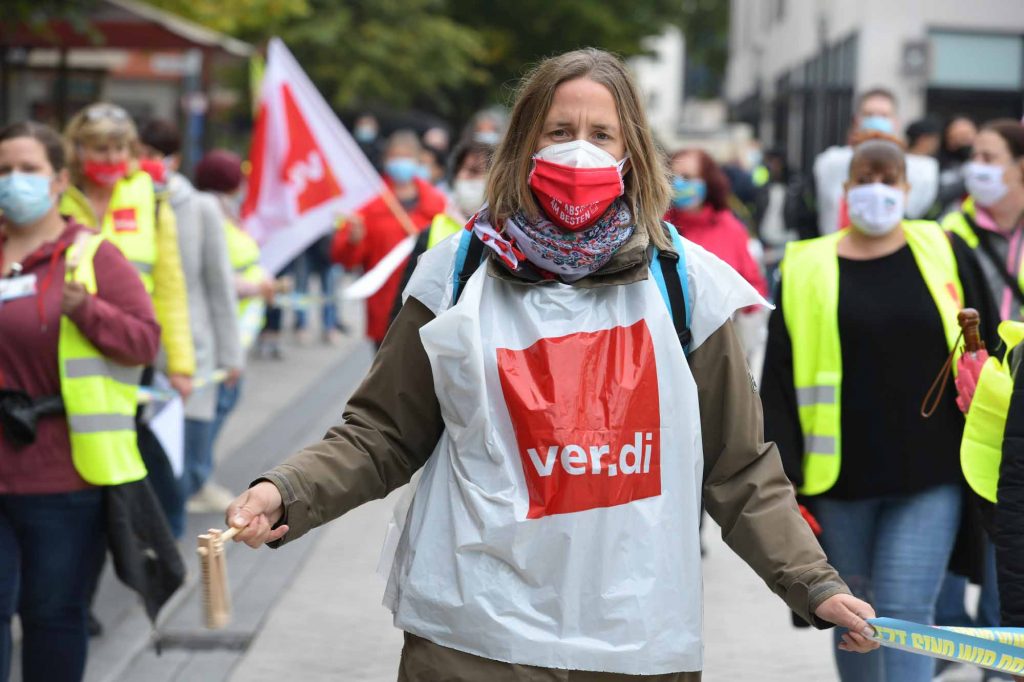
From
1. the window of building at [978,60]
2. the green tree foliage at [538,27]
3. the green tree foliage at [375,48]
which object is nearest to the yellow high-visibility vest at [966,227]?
the green tree foliage at [375,48]

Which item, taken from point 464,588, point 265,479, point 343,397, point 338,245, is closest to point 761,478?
point 464,588

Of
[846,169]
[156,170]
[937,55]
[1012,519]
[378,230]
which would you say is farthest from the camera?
[937,55]

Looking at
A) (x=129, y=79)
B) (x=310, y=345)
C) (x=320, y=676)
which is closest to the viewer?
(x=320, y=676)

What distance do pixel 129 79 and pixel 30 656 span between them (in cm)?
1598

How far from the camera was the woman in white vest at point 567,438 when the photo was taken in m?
2.85

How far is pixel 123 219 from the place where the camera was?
6.23 metres

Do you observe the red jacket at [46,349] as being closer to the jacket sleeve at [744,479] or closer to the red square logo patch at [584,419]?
the red square logo patch at [584,419]

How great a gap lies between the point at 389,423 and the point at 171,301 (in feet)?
12.0

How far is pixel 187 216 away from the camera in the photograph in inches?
277

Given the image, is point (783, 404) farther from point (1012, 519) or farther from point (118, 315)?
point (118, 315)

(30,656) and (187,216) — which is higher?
(187,216)

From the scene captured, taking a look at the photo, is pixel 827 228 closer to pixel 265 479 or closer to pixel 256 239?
pixel 256 239

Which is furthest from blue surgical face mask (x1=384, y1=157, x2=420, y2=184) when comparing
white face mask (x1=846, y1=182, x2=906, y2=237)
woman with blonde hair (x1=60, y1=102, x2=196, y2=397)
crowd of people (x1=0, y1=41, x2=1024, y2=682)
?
white face mask (x1=846, y1=182, x2=906, y2=237)

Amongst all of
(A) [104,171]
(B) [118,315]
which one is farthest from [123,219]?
(B) [118,315]
